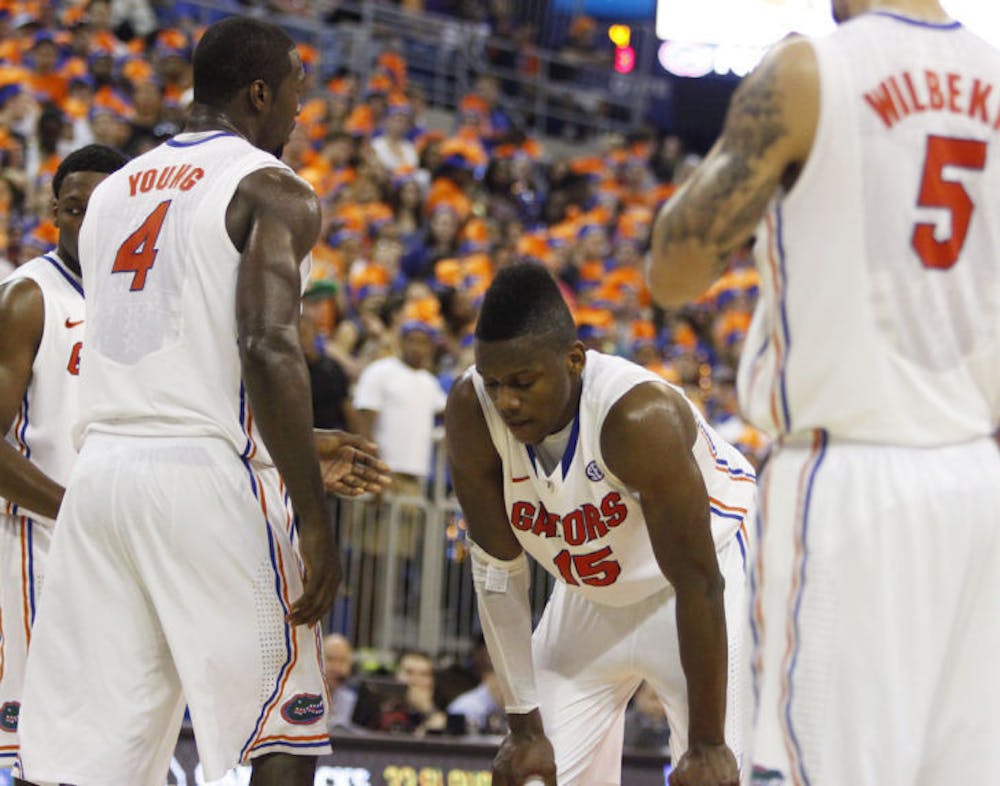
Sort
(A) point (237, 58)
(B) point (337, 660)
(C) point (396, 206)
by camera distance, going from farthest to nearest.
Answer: (C) point (396, 206) < (B) point (337, 660) < (A) point (237, 58)

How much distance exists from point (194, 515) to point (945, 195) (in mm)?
1955

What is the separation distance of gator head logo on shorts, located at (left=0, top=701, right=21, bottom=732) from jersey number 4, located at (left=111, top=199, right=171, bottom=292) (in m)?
1.45

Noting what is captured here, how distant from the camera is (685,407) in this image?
4336 mm

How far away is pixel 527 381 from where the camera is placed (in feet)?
13.9

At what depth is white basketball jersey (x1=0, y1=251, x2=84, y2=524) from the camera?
466cm

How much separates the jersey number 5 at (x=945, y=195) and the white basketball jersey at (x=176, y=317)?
167 centimetres

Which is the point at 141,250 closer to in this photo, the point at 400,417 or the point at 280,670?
the point at 280,670

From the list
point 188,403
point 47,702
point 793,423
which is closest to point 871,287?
point 793,423

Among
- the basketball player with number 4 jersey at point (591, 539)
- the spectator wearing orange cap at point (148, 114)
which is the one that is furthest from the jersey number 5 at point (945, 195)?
the spectator wearing orange cap at point (148, 114)

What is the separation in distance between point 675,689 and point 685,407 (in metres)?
0.94

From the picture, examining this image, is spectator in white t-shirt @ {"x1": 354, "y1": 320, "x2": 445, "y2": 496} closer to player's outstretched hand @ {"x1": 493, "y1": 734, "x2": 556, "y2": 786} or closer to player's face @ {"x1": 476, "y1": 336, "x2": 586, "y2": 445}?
player's outstretched hand @ {"x1": 493, "y1": 734, "x2": 556, "y2": 786}

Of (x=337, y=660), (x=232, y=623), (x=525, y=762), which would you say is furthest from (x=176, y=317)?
(x=337, y=660)

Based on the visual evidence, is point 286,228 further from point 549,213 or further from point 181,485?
point 549,213

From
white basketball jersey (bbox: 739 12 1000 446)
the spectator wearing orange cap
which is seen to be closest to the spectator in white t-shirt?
the spectator wearing orange cap
